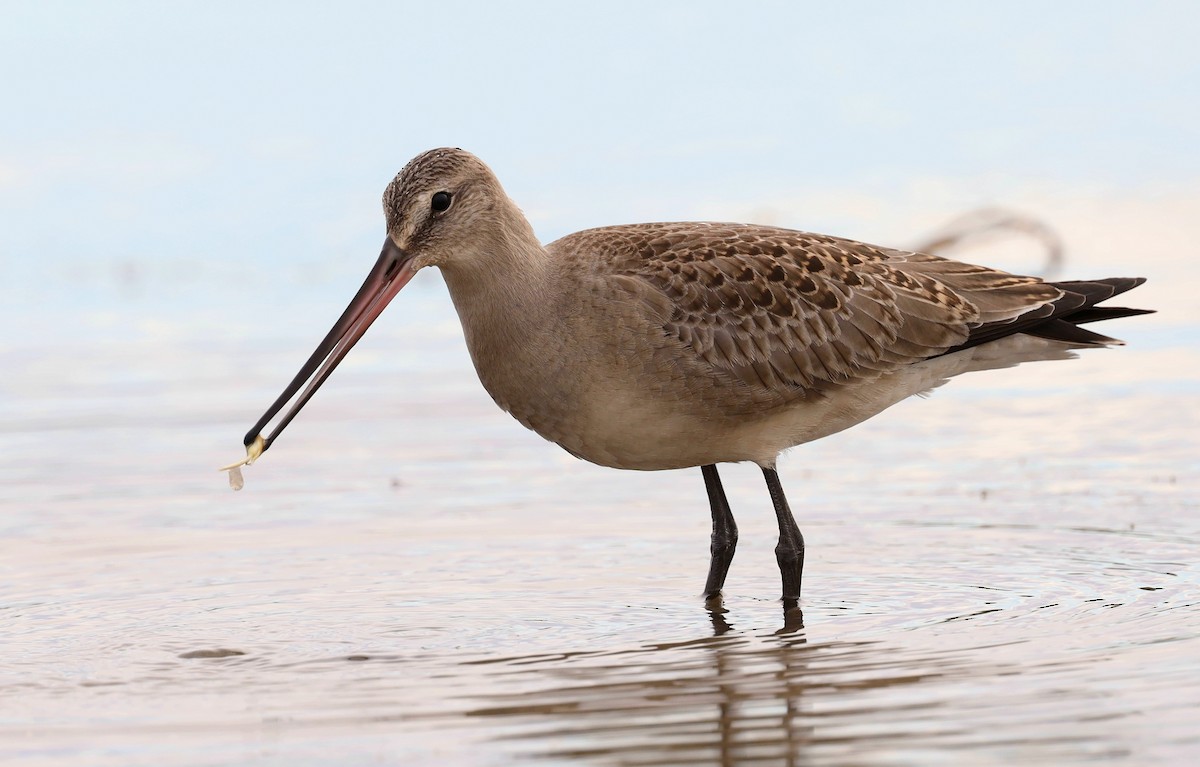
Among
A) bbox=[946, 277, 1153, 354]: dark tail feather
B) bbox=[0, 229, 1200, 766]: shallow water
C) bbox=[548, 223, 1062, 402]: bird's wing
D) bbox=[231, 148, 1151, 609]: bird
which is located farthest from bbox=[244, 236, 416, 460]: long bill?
bbox=[946, 277, 1153, 354]: dark tail feather

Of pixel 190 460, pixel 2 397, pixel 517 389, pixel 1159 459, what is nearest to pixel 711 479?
pixel 517 389

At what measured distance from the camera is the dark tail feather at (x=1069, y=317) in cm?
862

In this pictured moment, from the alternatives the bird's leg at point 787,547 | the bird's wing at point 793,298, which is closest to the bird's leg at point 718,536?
the bird's leg at point 787,547

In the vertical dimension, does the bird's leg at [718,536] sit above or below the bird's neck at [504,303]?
below

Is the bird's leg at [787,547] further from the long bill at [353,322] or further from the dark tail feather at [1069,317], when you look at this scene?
the long bill at [353,322]

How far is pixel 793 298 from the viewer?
820 cm

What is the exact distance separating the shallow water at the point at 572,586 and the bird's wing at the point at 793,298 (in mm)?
967

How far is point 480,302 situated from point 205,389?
20.2 feet

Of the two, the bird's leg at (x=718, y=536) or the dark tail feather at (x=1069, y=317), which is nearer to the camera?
the bird's leg at (x=718, y=536)

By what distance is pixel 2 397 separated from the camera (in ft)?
43.5

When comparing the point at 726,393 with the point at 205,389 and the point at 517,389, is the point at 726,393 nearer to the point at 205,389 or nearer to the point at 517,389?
the point at 517,389

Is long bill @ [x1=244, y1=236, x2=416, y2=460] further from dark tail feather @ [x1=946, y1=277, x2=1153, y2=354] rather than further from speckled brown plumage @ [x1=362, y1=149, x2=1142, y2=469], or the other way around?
dark tail feather @ [x1=946, y1=277, x2=1153, y2=354]

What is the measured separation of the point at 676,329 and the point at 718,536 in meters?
1.15

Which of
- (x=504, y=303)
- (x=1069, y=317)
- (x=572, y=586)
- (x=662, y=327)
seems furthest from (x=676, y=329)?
(x=1069, y=317)
